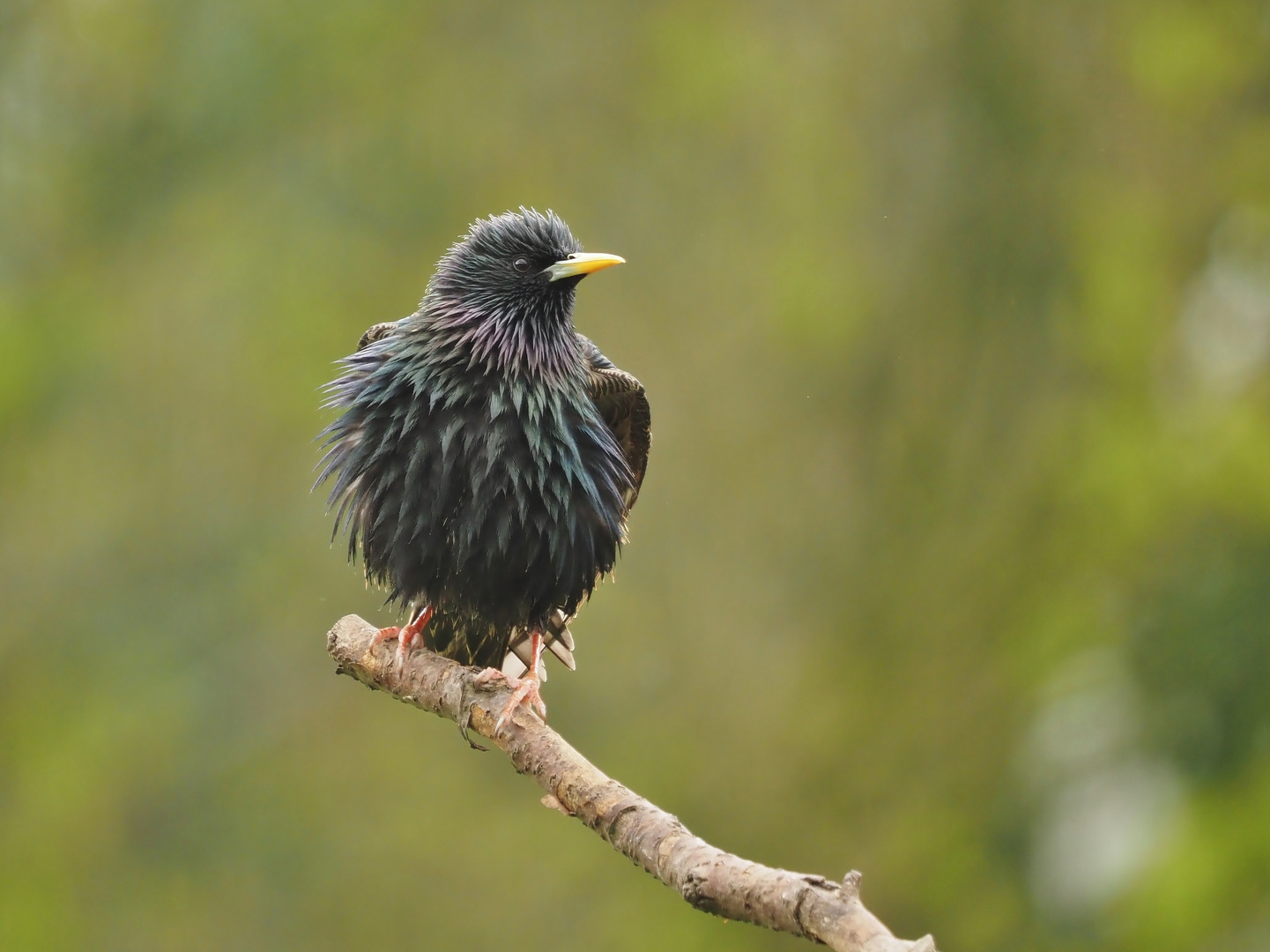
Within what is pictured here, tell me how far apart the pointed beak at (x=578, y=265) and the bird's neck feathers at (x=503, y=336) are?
10 cm

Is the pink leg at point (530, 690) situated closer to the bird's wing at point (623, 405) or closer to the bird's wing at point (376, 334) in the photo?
the bird's wing at point (623, 405)

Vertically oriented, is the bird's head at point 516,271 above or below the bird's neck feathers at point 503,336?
above

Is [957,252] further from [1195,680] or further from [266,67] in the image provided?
[266,67]

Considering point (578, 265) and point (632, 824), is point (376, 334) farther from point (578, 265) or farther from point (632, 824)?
point (632, 824)

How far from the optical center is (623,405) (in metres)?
5.97

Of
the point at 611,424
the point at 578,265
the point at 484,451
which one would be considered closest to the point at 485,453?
the point at 484,451

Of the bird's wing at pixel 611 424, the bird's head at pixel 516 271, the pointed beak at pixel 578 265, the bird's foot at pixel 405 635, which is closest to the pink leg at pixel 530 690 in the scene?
the bird's wing at pixel 611 424

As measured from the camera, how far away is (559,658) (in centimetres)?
625

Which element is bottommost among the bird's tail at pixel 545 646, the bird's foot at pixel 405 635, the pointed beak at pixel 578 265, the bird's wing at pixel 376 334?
the bird's foot at pixel 405 635

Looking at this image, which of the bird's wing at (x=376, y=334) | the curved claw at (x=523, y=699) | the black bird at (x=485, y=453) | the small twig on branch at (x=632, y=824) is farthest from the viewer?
the bird's wing at (x=376, y=334)

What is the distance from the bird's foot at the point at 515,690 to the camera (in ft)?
14.3

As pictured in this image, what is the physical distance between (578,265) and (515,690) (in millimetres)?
1705

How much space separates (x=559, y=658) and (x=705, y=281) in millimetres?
5381

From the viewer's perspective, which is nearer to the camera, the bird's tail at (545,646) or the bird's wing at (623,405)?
the bird's tail at (545,646)
